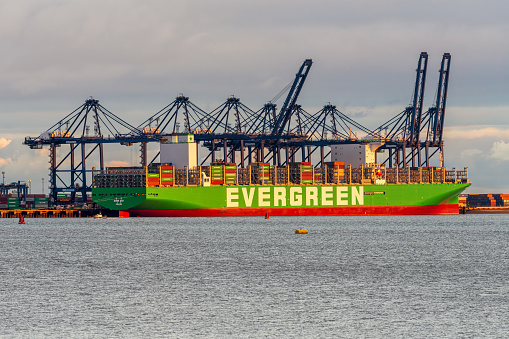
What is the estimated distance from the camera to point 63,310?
99.0ft

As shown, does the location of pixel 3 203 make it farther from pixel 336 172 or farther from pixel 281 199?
pixel 336 172

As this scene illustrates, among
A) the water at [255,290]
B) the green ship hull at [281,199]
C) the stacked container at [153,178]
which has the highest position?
the stacked container at [153,178]

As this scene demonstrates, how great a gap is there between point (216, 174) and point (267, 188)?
24.9 feet

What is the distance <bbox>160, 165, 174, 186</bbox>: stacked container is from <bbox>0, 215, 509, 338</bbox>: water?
48894mm

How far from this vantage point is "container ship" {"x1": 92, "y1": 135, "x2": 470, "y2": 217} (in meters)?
114

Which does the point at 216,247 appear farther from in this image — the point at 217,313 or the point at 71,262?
the point at 217,313

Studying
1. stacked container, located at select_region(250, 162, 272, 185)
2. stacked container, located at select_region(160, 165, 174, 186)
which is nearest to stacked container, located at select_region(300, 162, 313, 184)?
stacked container, located at select_region(250, 162, 272, 185)

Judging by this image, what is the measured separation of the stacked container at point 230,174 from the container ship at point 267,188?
0.46ft

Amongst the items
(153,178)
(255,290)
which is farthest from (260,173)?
(255,290)

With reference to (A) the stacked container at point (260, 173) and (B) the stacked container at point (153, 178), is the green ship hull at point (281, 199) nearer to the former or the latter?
(B) the stacked container at point (153, 178)

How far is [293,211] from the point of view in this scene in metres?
120

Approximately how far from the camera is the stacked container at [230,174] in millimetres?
115956

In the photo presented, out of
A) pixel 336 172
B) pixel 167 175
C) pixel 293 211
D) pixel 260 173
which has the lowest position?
pixel 293 211

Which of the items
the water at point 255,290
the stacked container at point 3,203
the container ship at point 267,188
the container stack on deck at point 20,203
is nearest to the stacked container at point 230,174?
the container ship at point 267,188
